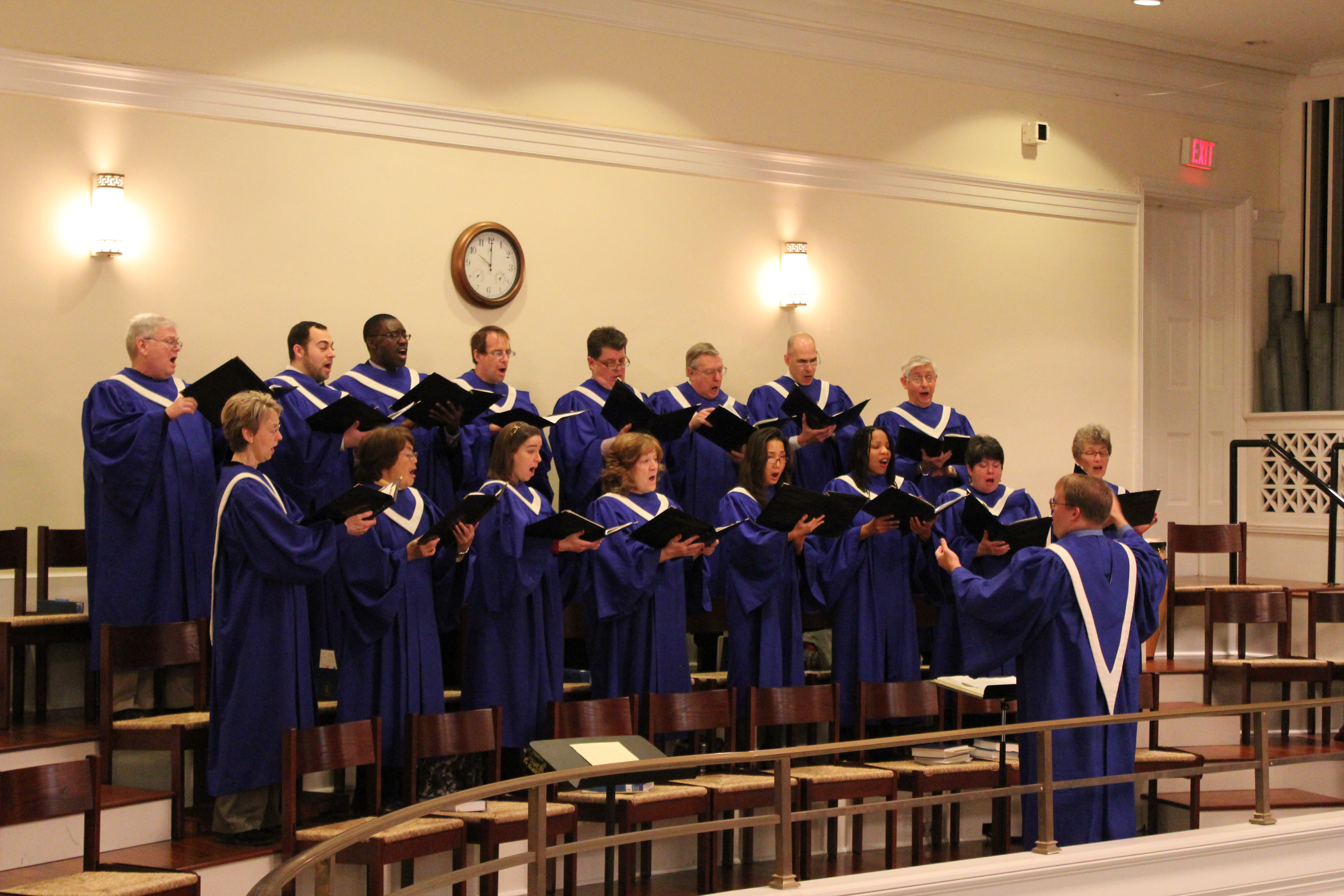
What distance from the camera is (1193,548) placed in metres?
8.66

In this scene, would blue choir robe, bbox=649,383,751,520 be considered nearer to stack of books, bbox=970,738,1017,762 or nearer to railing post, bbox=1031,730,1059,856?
stack of books, bbox=970,738,1017,762

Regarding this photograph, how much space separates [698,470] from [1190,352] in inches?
203

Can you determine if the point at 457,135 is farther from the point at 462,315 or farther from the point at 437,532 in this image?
the point at 437,532

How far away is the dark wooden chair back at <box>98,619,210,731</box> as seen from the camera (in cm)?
519

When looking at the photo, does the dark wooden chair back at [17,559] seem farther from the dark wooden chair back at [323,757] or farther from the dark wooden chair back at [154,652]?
the dark wooden chair back at [323,757]

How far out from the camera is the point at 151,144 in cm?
691

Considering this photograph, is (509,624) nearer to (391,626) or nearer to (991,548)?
(391,626)

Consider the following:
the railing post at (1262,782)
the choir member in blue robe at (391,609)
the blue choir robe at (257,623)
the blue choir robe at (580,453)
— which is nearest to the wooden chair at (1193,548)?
the railing post at (1262,782)

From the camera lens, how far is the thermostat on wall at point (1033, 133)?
9844 mm

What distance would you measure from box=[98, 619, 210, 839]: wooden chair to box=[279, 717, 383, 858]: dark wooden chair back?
0.38 m

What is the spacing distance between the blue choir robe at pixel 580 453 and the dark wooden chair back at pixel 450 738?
6.56 feet

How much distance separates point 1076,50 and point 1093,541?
5691 mm

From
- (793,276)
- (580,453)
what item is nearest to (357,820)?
(580,453)

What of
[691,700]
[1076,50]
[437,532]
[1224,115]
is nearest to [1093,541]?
[691,700]
